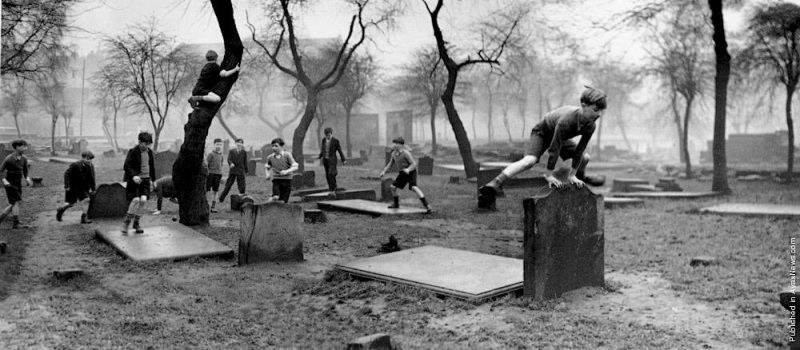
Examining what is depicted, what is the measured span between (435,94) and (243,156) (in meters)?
20.1

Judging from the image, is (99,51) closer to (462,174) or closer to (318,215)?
(318,215)

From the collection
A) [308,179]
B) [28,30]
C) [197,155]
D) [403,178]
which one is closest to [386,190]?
[403,178]

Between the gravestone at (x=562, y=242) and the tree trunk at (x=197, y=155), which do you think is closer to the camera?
the gravestone at (x=562, y=242)

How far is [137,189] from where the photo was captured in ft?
30.1

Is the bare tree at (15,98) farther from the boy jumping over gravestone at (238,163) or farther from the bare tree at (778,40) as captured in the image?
the bare tree at (778,40)

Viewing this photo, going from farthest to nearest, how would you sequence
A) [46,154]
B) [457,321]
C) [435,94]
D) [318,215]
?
1. [435,94]
2. [46,154]
3. [318,215]
4. [457,321]

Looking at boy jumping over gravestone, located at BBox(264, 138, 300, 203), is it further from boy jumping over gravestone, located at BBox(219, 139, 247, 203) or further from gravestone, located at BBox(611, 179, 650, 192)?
gravestone, located at BBox(611, 179, 650, 192)

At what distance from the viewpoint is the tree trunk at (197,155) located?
35.0 feet

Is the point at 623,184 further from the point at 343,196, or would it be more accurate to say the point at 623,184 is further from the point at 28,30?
the point at 28,30

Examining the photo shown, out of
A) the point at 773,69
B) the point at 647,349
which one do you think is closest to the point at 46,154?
the point at 647,349

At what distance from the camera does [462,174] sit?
23953mm

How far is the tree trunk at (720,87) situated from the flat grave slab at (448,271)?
1234 cm

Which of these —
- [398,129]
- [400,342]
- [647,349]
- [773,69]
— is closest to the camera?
[647,349]

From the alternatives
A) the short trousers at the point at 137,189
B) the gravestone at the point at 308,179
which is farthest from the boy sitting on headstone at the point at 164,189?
the gravestone at the point at 308,179
